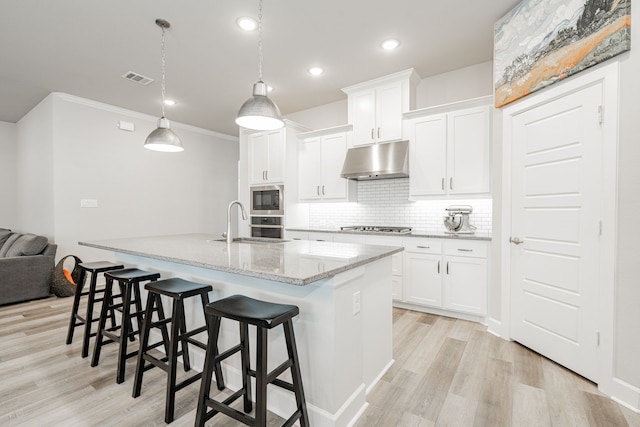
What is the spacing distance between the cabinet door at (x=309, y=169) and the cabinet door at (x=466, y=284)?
218 centimetres

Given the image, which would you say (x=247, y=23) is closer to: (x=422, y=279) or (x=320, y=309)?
(x=320, y=309)

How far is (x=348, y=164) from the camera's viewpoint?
13.6ft

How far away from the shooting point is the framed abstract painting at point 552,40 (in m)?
1.94

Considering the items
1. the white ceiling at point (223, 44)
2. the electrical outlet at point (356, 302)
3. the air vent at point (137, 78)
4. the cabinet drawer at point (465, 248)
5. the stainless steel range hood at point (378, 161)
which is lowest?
the electrical outlet at point (356, 302)

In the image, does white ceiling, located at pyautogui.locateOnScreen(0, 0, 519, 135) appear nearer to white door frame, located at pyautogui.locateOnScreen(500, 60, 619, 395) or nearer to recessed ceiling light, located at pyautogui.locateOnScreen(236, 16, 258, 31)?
recessed ceiling light, located at pyautogui.locateOnScreen(236, 16, 258, 31)

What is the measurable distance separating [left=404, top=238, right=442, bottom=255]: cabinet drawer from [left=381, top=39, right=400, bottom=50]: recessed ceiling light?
6.95 feet

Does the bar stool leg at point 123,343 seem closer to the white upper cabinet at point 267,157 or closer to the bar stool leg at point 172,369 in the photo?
the bar stool leg at point 172,369

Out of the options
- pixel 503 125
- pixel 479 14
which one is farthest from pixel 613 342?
pixel 479 14

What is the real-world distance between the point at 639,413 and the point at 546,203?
55.3 inches

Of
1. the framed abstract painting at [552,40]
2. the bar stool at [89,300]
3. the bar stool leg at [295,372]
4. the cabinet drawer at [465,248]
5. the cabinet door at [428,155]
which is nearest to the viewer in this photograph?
the bar stool leg at [295,372]

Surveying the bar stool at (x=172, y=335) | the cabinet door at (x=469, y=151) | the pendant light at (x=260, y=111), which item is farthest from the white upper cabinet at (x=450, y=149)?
the bar stool at (x=172, y=335)

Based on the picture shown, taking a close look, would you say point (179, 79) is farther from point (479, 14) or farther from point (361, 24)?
point (479, 14)

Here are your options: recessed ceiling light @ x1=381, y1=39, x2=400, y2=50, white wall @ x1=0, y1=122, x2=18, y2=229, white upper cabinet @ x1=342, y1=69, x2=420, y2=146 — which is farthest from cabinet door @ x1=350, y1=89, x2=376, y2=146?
white wall @ x1=0, y1=122, x2=18, y2=229

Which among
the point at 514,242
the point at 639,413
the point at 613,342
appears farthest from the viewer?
the point at 514,242
